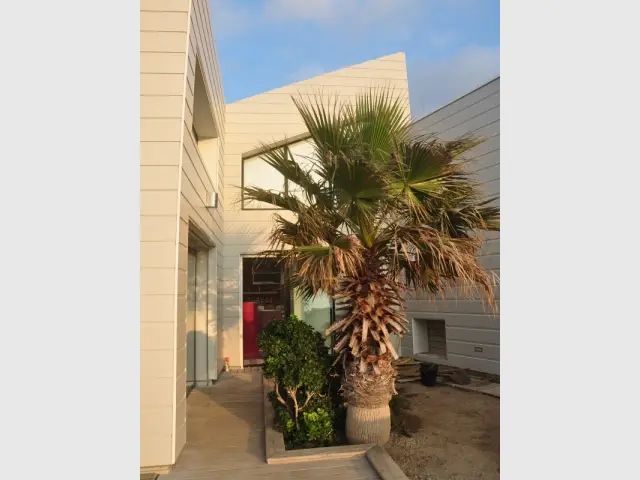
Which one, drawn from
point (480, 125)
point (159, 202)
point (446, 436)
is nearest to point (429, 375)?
point (446, 436)

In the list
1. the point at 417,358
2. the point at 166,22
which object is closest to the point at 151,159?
the point at 166,22

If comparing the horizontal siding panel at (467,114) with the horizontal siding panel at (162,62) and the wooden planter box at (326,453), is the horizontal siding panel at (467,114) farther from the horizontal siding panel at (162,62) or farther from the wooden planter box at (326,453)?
the wooden planter box at (326,453)

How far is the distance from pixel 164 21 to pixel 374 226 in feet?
9.83

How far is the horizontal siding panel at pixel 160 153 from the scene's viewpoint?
14.1 ft

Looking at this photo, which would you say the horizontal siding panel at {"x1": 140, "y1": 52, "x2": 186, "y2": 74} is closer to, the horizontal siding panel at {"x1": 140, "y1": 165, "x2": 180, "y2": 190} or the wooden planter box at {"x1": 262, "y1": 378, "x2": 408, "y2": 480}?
the horizontal siding panel at {"x1": 140, "y1": 165, "x2": 180, "y2": 190}

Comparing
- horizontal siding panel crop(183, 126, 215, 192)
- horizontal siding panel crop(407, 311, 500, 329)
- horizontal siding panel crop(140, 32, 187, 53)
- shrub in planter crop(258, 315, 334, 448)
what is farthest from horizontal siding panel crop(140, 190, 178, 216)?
horizontal siding panel crop(407, 311, 500, 329)

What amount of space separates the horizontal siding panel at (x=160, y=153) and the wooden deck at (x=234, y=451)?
2.88 metres

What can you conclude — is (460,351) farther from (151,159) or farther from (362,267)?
(151,159)

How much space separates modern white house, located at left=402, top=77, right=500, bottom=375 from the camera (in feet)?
27.2

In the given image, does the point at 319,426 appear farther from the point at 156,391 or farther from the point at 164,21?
the point at 164,21

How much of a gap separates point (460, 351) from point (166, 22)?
25.1 ft

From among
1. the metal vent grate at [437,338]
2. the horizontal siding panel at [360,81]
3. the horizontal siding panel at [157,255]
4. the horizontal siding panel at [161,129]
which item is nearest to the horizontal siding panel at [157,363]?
the horizontal siding panel at [157,255]

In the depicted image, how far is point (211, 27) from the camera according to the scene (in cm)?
679

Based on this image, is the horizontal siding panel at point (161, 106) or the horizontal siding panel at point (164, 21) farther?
the horizontal siding panel at point (164, 21)
